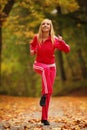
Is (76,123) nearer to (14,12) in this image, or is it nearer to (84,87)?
(14,12)

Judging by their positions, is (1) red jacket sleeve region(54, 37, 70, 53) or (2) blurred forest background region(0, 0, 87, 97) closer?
(1) red jacket sleeve region(54, 37, 70, 53)

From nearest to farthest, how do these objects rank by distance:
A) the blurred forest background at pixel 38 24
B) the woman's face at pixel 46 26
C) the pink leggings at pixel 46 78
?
1. the pink leggings at pixel 46 78
2. the woman's face at pixel 46 26
3. the blurred forest background at pixel 38 24

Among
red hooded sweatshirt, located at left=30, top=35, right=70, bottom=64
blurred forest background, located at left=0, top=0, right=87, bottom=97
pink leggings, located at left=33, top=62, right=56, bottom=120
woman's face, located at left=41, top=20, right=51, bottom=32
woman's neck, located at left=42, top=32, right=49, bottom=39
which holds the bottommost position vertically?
blurred forest background, located at left=0, top=0, right=87, bottom=97

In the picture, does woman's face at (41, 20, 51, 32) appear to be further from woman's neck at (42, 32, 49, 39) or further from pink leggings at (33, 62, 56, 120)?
pink leggings at (33, 62, 56, 120)

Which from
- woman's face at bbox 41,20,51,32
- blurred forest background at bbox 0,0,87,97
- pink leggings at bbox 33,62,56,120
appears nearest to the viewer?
pink leggings at bbox 33,62,56,120

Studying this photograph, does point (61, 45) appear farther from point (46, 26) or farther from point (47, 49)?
point (46, 26)

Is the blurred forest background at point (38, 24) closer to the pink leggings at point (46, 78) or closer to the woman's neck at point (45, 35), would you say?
the woman's neck at point (45, 35)

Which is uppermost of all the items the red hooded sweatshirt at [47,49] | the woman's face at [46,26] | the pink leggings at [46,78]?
the woman's face at [46,26]

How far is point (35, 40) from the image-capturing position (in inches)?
410

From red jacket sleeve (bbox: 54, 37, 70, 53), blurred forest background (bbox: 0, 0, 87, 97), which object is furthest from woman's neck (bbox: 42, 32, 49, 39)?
blurred forest background (bbox: 0, 0, 87, 97)

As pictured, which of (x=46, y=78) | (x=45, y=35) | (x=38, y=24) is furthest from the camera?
(x=38, y=24)

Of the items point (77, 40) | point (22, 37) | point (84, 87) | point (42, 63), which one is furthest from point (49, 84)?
point (84, 87)

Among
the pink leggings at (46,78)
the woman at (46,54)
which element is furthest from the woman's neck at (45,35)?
the pink leggings at (46,78)

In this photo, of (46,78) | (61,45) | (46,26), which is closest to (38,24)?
(61,45)
